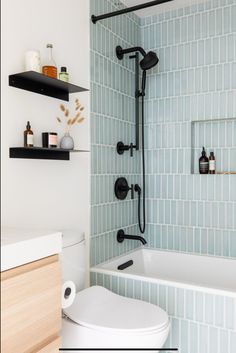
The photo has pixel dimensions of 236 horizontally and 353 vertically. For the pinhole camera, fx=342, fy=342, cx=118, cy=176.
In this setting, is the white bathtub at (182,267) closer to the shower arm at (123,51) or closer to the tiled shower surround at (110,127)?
the tiled shower surround at (110,127)

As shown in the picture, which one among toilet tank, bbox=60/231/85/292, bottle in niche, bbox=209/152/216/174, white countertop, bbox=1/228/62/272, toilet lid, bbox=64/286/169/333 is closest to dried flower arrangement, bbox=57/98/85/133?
toilet tank, bbox=60/231/85/292

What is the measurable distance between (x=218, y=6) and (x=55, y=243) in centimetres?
240

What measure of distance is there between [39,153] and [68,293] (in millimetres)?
768

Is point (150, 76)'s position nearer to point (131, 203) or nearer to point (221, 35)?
point (221, 35)

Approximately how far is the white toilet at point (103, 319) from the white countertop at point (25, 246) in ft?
1.34

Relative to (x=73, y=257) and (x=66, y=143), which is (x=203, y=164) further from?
(x=73, y=257)

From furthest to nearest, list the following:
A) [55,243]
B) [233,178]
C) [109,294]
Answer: [233,178], [109,294], [55,243]

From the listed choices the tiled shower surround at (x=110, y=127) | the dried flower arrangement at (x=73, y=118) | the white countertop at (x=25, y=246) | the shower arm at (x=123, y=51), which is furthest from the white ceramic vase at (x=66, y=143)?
the shower arm at (x=123, y=51)

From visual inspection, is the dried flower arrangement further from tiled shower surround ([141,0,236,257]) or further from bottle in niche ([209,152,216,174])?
bottle in niche ([209,152,216,174])

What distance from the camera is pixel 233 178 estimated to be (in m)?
2.73

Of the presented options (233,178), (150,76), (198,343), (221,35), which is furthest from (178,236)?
(221,35)

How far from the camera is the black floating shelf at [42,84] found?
1763mm

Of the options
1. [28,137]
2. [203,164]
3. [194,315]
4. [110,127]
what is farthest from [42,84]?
[194,315]

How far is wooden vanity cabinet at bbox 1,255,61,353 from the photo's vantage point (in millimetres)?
1175
